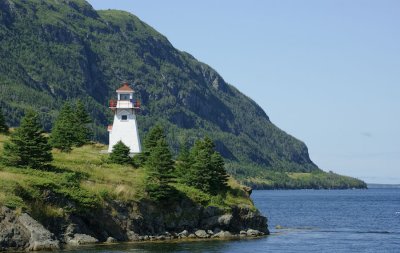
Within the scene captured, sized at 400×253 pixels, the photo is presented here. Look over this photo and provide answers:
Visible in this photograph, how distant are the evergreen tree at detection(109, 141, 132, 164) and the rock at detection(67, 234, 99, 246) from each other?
2202 centimetres

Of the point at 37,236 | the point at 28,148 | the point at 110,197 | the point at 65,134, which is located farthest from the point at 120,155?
the point at 37,236

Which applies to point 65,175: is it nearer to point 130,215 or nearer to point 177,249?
point 130,215

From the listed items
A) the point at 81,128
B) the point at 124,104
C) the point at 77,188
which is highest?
the point at 124,104

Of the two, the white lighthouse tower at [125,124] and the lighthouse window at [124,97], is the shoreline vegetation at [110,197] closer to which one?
the white lighthouse tower at [125,124]

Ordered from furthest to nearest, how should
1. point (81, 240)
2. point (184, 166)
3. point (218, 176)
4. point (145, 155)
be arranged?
1. point (145, 155)
2. point (184, 166)
3. point (218, 176)
4. point (81, 240)

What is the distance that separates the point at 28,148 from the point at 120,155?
17080 millimetres

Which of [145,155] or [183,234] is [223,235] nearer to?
[183,234]

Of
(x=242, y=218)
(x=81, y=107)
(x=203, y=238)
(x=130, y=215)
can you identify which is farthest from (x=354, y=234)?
(x=81, y=107)

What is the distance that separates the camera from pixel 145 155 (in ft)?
343

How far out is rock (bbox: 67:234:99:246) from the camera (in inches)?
2987

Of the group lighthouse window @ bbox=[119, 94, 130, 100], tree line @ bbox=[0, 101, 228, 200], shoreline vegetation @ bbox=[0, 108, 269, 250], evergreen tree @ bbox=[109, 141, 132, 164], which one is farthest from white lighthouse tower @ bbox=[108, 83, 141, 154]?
evergreen tree @ bbox=[109, 141, 132, 164]

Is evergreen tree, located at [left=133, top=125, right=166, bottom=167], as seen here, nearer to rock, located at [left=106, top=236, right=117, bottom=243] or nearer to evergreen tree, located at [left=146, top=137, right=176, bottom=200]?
evergreen tree, located at [left=146, top=137, right=176, bottom=200]

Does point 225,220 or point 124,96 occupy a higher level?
point 124,96

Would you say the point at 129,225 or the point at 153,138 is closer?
the point at 129,225
